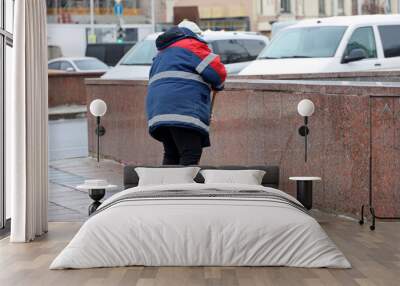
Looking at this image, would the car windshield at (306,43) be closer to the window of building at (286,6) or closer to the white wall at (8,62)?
the white wall at (8,62)

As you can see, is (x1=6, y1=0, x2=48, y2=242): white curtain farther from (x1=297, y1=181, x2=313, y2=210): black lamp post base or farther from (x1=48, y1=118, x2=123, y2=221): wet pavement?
(x1=297, y1=181, x2=313, y2=210): black lamp post base

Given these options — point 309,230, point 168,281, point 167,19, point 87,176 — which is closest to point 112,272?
point 168,281

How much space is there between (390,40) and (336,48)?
703 millimetres

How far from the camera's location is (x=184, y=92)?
834cm

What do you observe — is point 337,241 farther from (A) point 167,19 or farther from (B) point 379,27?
(A) point 167,19

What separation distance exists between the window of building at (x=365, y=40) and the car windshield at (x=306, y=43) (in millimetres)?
145

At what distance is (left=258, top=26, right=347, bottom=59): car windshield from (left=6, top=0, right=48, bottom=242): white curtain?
5449 millimetres

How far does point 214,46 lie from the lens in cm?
1645

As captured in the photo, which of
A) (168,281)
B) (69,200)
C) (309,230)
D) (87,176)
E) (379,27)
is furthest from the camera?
(379,27)

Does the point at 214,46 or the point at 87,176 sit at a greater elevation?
the point at 214,46

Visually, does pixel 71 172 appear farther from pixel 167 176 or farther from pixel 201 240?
A: pixel 201 240

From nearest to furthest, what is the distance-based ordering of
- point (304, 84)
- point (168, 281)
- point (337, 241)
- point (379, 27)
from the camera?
1. point (168, 281)
2. point (337, 241)
3. point (304, 84)
4. point (379, 27)

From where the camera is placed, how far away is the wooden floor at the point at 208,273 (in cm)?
592

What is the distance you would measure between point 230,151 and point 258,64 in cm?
316
